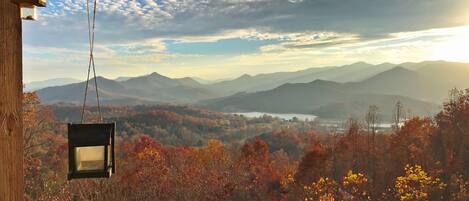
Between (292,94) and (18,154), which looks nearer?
(18,154)

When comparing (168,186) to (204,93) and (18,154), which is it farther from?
(204,93)

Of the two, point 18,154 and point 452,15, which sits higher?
point 452,15

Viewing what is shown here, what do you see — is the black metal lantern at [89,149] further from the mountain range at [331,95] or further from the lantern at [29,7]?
the mountain range at [331,95]

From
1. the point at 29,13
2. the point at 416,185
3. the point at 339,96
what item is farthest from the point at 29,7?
the point at 339,96

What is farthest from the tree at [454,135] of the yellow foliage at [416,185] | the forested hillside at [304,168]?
the yellow foliage at [416,185]

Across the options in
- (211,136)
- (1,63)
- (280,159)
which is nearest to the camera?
(1,63)

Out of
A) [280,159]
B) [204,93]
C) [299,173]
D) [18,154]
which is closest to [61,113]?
[280,159]

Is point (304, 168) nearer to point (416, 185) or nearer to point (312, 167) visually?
point (312, 167)
